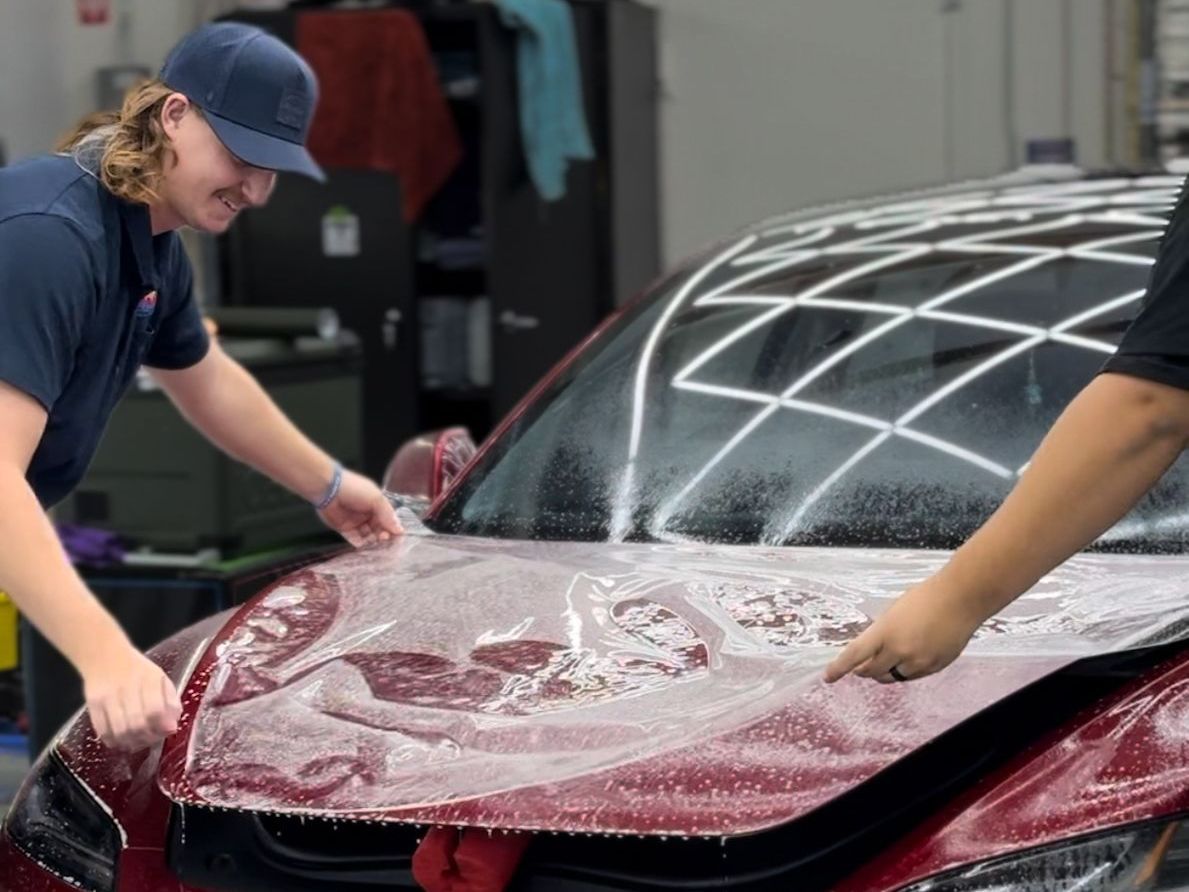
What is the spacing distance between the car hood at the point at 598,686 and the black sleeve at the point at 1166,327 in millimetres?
390

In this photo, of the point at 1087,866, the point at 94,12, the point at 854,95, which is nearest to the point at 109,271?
the point at 1087,866

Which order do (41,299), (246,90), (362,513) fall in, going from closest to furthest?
(41,299), (246,90), (362,513)

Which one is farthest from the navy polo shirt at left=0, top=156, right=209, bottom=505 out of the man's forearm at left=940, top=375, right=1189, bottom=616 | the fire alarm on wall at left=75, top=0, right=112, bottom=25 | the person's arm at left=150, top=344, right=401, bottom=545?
the fire alarm on wall at left=75, top=0, right=112, bottom=25

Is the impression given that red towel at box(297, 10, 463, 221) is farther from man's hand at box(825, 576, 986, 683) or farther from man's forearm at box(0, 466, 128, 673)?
man's hand at box(825, 576, 986, 683)

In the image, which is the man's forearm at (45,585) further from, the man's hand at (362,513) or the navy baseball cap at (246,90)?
the man's hand at (362,513)

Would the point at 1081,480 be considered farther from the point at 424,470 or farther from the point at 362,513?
the point at 424,470

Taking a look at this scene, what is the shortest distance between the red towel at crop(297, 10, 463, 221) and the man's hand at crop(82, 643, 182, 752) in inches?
253

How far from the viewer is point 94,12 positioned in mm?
8984

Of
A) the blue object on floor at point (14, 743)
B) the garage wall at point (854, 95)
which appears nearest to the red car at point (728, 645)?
the blue object on floor at point (14, 743)

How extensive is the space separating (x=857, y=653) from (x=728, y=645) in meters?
0.37

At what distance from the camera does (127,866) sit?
2.61 m

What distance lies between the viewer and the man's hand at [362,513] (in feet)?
11.3

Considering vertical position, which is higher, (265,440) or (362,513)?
(265,440)

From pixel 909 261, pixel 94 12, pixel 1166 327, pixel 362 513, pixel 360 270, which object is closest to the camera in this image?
pixel 1166 327
